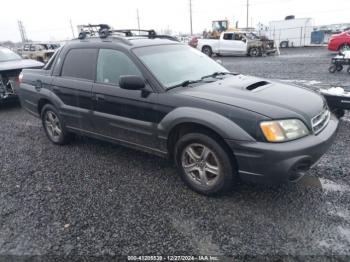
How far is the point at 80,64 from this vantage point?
4.37 meters

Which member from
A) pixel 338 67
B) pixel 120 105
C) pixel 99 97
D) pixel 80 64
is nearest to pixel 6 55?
pixel 80 64

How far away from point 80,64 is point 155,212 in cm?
248

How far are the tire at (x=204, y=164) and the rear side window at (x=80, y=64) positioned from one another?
69.4 inches

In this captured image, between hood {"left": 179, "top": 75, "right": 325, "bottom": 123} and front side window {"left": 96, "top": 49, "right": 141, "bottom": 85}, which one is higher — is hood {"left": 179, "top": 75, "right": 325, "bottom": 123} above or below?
below

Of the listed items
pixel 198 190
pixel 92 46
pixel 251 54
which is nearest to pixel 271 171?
pixel 198 190

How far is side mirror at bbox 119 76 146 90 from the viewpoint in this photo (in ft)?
11.1

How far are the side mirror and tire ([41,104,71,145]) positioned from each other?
186 cm

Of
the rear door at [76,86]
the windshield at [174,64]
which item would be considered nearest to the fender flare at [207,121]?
the windshield at [174,64]

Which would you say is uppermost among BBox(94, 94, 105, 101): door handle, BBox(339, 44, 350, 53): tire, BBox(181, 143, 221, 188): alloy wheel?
BBox(94, 94, 105, 101): door handle

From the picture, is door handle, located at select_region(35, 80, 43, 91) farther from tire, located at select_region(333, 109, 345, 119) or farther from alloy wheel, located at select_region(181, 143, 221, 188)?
tire, located at select_region(333, 109, 345, 119)

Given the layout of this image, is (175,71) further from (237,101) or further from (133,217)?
(133,217)

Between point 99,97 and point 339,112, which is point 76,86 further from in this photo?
point 339,112

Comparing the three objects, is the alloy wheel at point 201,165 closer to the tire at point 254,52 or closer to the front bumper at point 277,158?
the front bumper at point 277,158

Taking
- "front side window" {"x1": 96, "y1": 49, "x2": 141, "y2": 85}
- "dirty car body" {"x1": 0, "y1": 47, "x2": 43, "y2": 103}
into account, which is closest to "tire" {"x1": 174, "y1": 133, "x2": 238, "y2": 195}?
"front side window" {"x1": 96, "y1": 49, "x2": 141, "y2": 85}
